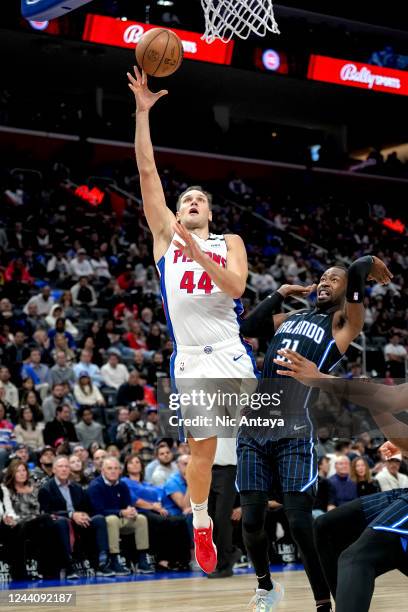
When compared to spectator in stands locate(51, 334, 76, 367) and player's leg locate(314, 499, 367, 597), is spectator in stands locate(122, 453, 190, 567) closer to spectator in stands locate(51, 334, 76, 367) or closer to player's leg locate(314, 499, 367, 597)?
spectator in stands locate(51, 334, 76, 367)

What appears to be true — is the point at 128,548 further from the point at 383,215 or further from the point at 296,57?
the point at 383,215

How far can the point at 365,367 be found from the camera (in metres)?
17.3

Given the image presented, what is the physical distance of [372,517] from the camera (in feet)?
15.3

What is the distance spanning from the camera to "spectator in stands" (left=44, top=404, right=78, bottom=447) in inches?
468

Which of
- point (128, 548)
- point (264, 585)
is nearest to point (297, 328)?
point (264, 585)

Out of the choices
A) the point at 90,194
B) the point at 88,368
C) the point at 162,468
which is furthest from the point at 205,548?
the point at 90,194

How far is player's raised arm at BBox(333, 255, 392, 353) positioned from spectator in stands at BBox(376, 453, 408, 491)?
643cm

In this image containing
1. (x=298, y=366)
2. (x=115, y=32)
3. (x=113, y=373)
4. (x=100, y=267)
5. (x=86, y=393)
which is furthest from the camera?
(x=115, y=32)

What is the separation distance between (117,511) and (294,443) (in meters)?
4.86

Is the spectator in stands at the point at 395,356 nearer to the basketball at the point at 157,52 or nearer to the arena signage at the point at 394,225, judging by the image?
the arena signage at the point at 394,225

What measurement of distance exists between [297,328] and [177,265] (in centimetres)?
95

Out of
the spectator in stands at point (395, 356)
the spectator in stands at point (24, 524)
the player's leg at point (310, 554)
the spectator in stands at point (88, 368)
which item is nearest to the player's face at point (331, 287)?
the player's leg at point (310, 554)

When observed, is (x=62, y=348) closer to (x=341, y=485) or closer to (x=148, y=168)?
(x=341, y=485)

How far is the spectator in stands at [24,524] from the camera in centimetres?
945
